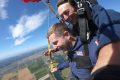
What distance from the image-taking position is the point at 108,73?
103cm

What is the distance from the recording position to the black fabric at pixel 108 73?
101cm

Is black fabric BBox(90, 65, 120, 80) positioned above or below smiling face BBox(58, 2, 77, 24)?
below

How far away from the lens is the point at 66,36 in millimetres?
3117

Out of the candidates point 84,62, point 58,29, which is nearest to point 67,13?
point 84,62

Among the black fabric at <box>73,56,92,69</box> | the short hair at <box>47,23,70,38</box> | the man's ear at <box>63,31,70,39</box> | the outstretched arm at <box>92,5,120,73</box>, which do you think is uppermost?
the short hair at <box>47,23,70,38</box>

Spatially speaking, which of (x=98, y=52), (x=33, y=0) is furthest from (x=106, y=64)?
(x=33, y=0)

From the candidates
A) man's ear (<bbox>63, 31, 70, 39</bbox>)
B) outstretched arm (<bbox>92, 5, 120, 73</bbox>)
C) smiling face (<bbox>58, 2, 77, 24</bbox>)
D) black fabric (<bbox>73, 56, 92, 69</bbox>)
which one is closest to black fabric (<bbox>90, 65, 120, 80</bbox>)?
outstretched arm (<bbox>92, 5, 120, 73</bbox>)

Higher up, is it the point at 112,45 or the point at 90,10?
the point at 90,10

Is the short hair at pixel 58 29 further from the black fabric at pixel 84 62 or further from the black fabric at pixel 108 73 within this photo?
the black fabric at pixel 108 73

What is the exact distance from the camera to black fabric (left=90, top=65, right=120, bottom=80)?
39.9 inches

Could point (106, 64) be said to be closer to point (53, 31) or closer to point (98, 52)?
point (98, 52)

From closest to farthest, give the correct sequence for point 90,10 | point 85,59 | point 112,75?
point 112,75 → point 90,10 → point 85,59

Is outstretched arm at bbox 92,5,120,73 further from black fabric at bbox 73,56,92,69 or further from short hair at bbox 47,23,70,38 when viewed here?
short hair at bbox 47,23,70,38

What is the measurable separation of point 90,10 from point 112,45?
1.69ft
